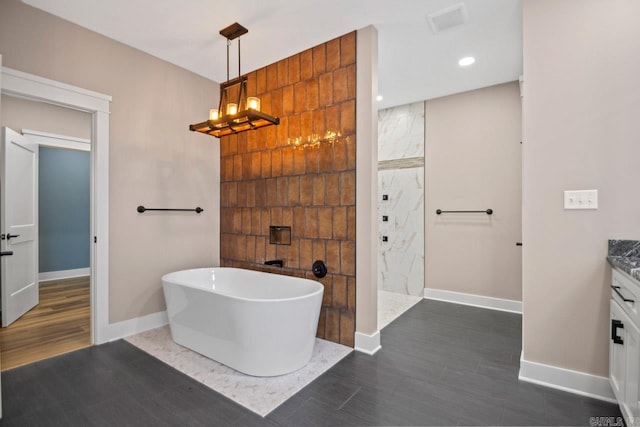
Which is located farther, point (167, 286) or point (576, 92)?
point (167, 286)

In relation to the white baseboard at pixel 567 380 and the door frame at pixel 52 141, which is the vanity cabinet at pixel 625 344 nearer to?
the white baseboard at pixel 567 380

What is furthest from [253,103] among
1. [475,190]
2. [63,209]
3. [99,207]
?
[63,209]

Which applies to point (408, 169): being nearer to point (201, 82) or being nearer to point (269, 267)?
point (269, 267)

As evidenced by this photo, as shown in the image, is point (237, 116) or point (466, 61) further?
point (466, 61)

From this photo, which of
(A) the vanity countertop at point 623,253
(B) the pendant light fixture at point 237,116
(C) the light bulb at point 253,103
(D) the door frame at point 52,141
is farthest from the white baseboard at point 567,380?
(D) the door frame at point 52,141

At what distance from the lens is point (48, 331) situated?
2.93m

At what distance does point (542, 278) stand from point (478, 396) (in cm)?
85

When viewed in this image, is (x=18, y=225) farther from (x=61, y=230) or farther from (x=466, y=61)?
(x=466, y=61)

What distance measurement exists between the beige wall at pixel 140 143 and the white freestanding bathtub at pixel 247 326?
58cm

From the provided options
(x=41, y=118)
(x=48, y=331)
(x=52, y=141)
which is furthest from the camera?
(x=52, y=141)

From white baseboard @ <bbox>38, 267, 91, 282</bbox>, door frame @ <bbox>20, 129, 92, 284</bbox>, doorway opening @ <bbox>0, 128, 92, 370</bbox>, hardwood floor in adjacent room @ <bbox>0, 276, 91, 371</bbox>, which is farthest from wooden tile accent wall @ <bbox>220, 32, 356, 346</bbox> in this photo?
white baseboard @ <bbox>38, 267, 91, 282</bbox>

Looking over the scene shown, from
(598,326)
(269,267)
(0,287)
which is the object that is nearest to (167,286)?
(269,267)

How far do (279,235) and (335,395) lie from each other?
1.65 meters

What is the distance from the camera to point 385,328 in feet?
10.1
